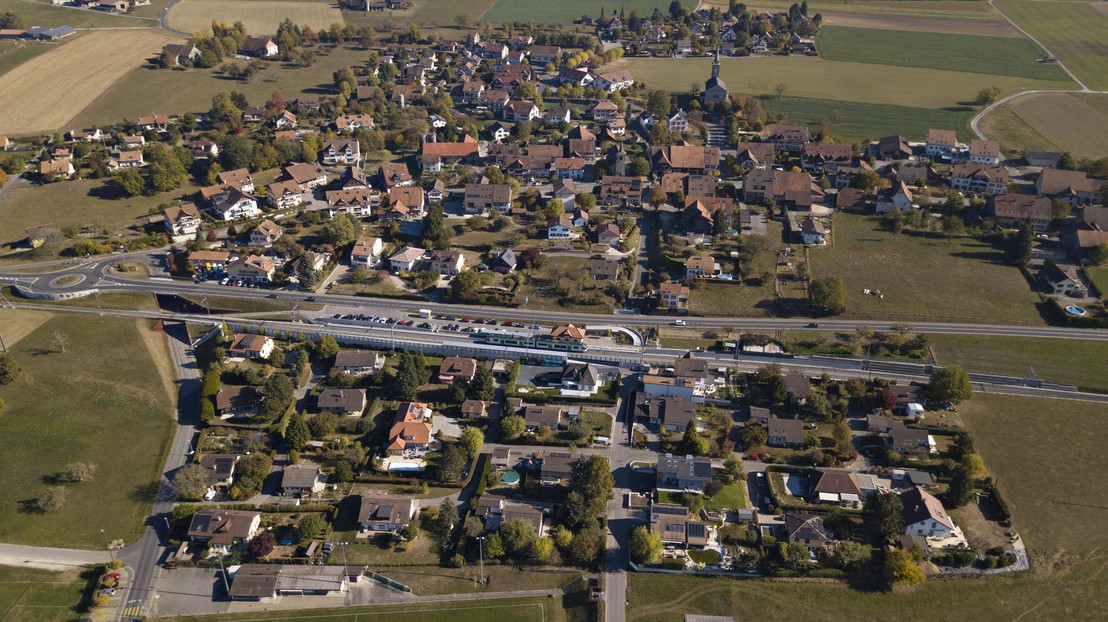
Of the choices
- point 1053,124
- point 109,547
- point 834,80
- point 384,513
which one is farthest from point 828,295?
point 834,80

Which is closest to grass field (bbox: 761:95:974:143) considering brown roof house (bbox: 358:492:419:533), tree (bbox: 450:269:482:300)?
tree (bbox: 450:269:482:300)

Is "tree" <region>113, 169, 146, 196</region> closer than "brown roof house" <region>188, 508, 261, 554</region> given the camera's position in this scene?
No

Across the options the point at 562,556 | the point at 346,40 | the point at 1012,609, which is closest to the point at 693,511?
the point at 562,556

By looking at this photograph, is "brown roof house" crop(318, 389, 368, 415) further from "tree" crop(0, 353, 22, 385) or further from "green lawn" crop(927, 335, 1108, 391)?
"green lawn" crop(927, 335, 1108, 391)

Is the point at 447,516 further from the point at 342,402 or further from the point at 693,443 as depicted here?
the point at 693,443

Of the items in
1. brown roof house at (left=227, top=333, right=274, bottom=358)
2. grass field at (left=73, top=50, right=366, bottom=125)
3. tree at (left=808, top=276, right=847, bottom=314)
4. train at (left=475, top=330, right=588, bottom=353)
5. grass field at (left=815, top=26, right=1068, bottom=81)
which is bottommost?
brown roof house at (left=227, top=333, right=274, bottom=358)

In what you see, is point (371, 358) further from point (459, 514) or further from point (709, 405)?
point (709, 405)

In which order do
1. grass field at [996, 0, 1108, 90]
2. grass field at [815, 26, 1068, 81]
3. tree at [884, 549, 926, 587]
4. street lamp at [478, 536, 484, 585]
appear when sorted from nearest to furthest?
1. tree at [884, 549, 926, 587]
2. street lamp at [478, 536, 484, 585]
3. grass field at [996, 0, 1108, 90]
4. grass field at [815, 26, 1068, 81]
